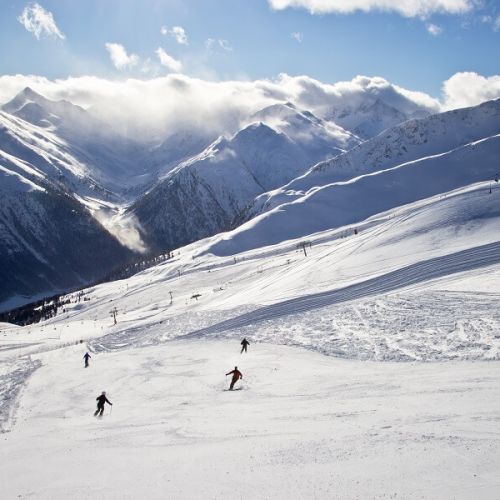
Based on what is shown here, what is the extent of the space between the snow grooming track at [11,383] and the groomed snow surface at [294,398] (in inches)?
7.5

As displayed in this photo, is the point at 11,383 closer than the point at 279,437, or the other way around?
the point at 279,437

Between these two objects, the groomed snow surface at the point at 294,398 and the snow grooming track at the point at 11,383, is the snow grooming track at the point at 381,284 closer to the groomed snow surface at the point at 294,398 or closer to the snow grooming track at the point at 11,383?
the groomed snow surface at the point at 294,398

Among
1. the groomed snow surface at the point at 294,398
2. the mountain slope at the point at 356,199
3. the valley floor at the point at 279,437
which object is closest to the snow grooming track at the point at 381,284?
the groomed snow surface at the point at 294,398

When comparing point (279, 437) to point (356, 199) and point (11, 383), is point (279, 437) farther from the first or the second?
point (356, 199)

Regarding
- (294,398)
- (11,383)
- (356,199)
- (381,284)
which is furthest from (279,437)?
(356,199)

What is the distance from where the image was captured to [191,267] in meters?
144

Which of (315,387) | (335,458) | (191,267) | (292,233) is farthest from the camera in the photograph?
(292,233)

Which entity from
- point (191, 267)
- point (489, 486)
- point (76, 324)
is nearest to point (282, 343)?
point (489, 486)

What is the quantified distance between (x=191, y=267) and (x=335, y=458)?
5207 inches

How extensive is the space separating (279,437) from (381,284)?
110ft

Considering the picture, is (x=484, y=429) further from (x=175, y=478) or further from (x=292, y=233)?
(x=292, y=233)

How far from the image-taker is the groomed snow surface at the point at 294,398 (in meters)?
12.9

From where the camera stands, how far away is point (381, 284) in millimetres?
47500

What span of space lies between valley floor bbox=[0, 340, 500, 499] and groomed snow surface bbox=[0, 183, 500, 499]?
0.07 meters
